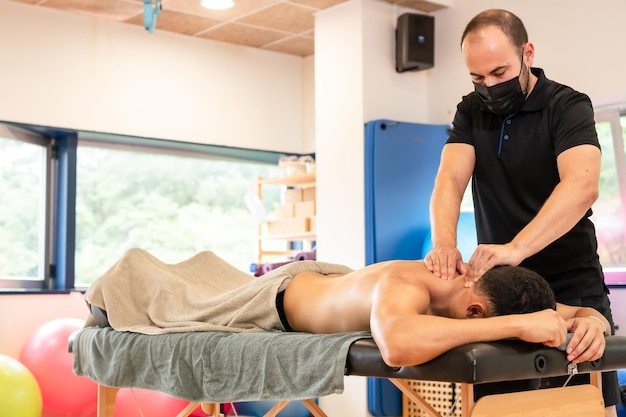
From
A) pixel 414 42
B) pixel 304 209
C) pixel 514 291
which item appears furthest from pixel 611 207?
pixel 514 291

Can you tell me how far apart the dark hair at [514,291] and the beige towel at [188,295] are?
67 centimetres

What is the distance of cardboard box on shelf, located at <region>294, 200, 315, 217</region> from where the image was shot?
4988 mm

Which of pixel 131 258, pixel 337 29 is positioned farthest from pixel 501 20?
pixel 337 29

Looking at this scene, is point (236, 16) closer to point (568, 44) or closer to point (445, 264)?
point (568, 44)

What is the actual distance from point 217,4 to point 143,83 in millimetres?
707

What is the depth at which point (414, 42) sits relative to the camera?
4488 millimetres

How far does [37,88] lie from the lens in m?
4.61

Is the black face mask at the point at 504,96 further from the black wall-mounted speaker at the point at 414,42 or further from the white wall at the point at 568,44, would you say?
the black wall-mounted speaker at the point at 414,42

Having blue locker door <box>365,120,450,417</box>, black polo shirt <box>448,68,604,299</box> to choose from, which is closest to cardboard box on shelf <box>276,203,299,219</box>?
blue locker door <box>365,120,450,417</box>

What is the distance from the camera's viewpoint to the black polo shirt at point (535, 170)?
6.60ft

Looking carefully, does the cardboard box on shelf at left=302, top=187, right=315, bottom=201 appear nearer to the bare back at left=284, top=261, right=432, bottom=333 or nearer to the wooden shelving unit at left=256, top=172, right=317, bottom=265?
the wooden shelving unit at left=256, top=172, right=317, bottom=265

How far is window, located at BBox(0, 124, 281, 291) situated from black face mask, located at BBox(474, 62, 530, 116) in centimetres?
314

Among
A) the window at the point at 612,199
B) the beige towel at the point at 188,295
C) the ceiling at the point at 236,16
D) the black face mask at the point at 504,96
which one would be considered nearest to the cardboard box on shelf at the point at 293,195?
the ceiling at the point at 236,16

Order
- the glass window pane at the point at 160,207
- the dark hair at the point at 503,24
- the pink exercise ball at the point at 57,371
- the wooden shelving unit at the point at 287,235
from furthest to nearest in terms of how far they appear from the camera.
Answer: the wooden shelving unit at the point at 287,235 < the glass window pane at the point at 160,207 < the pink exercise ball at the point at 57,371 < the dark hair at the point at 503,24
